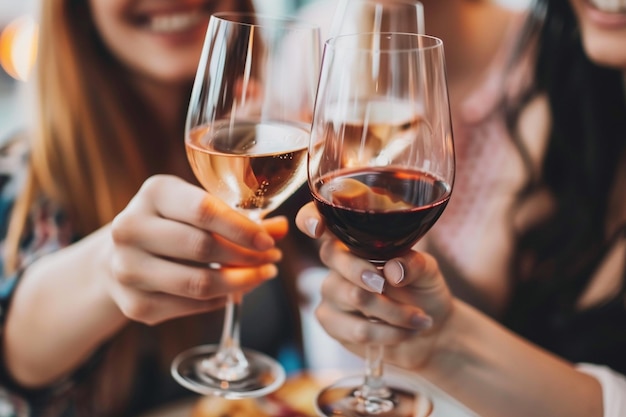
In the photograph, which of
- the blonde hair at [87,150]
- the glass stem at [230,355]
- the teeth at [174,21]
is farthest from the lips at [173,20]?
the glass stem at [230,355]

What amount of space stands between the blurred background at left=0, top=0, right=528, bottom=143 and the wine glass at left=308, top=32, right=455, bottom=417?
0.81 m

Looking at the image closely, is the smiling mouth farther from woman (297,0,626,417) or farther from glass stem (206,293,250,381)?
woman (297,0,626,417)

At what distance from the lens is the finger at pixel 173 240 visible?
2.50ft

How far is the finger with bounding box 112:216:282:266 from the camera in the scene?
76 centimetres

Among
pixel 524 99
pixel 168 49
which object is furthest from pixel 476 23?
pixel 168 49

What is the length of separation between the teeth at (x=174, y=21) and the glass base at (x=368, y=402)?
613 millimetres

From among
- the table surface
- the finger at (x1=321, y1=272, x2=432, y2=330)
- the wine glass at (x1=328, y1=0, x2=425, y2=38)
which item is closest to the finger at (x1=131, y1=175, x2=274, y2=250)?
the finger at (x1=321, y1=272, x2=432, y2=330)

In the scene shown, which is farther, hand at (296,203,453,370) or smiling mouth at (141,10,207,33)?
smiling mouth at (141,10,207,33)

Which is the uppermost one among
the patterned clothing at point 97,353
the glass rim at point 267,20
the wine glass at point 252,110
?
the glass rim at point 267,20

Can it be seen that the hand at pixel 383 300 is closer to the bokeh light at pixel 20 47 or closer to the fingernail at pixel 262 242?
the fingernail at pixel 262 242

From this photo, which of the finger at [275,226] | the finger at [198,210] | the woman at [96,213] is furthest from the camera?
the woman at [96,213]

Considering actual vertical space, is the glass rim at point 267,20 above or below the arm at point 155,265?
above

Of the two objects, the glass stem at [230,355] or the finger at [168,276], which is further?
the glass stem at [230,355]

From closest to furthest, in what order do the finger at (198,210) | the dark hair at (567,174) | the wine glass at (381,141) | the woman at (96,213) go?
1. the wine glass at (381,141)
2. the finger at (198,210)
3. the woman at (96,213)
4. the dark hair at (567,174)
